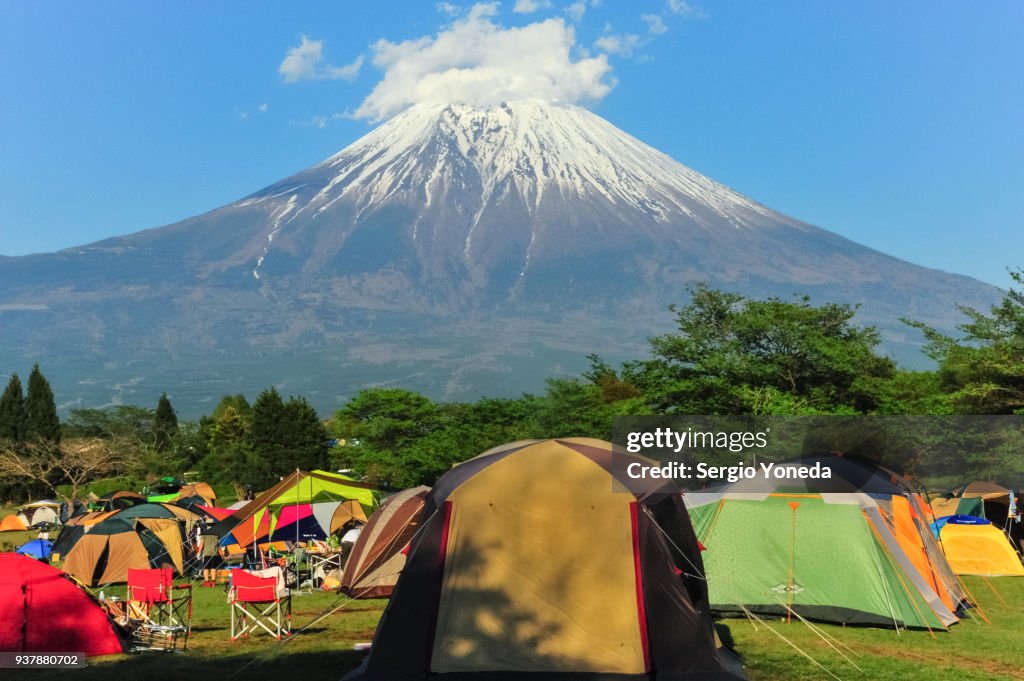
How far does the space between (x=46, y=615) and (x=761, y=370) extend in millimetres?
27296

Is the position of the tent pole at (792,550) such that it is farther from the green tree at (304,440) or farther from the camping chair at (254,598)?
the green tree at (304,440)

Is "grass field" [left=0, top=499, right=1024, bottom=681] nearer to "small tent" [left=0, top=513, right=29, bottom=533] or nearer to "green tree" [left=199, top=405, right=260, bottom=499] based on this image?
"small tent" [left=0, top=513, right=29, bottom=533]

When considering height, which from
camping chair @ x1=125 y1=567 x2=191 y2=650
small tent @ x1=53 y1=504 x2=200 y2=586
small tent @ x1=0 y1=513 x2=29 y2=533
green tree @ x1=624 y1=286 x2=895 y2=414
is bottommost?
small tent @ x1=0 y1=513 x2=29 y2=533

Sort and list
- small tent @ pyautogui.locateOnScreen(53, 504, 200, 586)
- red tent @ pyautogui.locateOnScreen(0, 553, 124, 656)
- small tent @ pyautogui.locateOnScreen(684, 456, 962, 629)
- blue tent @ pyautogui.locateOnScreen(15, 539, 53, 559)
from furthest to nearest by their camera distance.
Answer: blue tent @ pyautogui.locateOnScreen(15, 539, 53, 559) < small tent @ pyautogui.locateOnScreen(53, 504, 200, 586) < small tent @ pyautogui.locateOnScreen(684, 456, 962, 629) < red tent @ pyautogui.locateOnScreen(0, 553, 124, 656)

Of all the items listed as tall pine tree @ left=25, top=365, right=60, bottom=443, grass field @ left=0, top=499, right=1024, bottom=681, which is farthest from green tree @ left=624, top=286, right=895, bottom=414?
tall pine tree @ left=25, top=365, right=60, bottom=443

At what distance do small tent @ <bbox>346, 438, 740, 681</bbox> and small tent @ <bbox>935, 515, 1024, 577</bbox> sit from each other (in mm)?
9276

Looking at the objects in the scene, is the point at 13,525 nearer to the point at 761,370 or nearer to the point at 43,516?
the point at 43,516

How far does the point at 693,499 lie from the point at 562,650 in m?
5.15

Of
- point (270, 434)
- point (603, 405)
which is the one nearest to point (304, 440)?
point (270, 434)

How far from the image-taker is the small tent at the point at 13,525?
34.3m

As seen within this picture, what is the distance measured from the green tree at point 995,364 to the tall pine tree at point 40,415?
4523cm

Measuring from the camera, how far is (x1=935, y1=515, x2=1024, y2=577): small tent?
641 inches

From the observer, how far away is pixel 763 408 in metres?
32.2

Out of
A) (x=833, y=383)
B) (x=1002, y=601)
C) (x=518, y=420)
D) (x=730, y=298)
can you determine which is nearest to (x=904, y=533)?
(x=1002, y=601)
